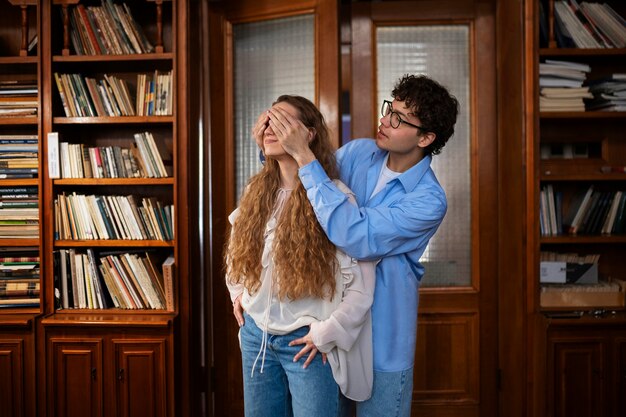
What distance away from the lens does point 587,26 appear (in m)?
2.97

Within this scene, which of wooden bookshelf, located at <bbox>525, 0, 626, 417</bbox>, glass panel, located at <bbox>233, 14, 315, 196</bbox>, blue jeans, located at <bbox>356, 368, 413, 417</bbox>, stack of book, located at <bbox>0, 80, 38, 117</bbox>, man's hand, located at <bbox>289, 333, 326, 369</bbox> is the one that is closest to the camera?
man's hand, located at <bbox>289, 333, 326, 369</bbox>

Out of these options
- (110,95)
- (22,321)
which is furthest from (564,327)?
(22,321)

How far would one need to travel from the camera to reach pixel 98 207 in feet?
9.69

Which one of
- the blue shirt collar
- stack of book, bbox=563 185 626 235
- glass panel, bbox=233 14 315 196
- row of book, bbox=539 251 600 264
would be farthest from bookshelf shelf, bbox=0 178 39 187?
stack of book, bbox=563 185 626 235

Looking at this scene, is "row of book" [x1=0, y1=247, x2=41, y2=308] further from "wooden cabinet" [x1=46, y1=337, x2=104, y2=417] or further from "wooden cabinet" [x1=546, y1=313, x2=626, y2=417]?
"wooden cabinet" [x1=546, y1=313, x2=626, y2=417]

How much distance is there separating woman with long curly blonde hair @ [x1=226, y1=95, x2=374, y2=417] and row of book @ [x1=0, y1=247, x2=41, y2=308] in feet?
5.54

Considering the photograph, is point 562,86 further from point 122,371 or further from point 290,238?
point 122,371

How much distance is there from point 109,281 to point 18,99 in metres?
1.04

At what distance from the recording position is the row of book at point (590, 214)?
3.01 metres

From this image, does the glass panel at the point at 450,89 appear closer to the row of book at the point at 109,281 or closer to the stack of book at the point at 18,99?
the row of book at the point at 109,281

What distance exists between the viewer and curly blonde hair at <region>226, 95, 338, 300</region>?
5.46 ft

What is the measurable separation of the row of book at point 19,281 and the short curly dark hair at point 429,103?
7.11 ft

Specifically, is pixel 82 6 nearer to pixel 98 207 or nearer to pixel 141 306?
pixel 98 207

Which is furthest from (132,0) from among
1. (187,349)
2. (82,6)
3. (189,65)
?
(187,349)
